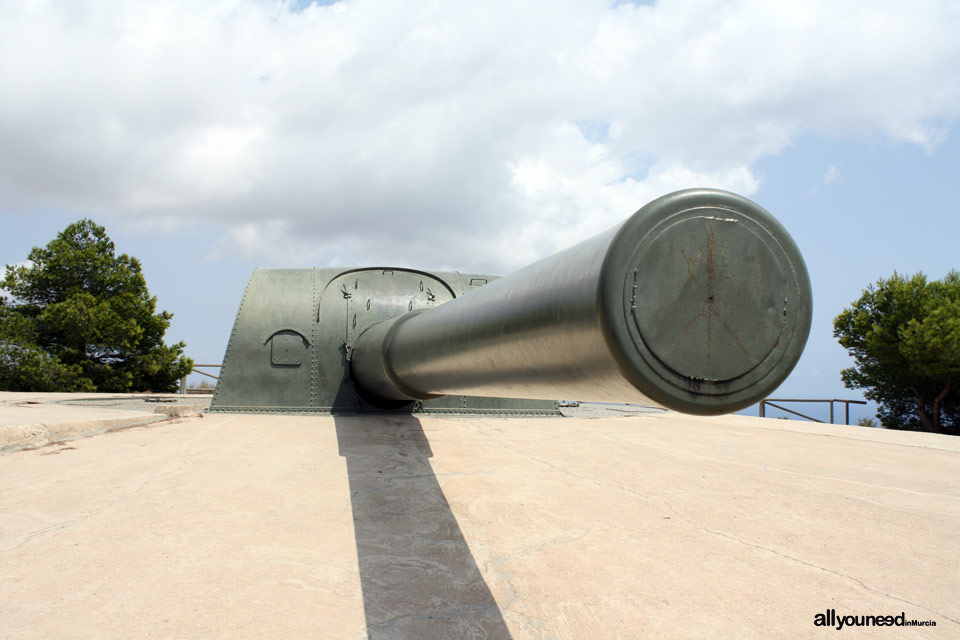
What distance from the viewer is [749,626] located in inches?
65.5

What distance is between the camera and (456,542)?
7.38 ft

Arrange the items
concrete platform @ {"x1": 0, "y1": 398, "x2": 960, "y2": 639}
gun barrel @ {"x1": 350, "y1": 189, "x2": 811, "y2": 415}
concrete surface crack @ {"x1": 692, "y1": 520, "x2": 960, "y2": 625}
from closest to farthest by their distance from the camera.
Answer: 1. gun barrel @ {"x1": 350, "y1": 189, "x2": 811, "y2": 415}
2. concrete platform @ {"x1": 0, "y1": 398, "x2": 960, "y2": 639}
3. concrete surface crack @ {"x1": 692, "y1": 520, "x2": 960, "y2": 625}

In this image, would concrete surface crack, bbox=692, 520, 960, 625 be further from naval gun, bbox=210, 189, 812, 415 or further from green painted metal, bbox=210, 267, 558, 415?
green painted metal, bbox=210, 267, 558, 415

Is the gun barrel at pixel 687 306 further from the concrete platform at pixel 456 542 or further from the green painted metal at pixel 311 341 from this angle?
the green painted metal at pixel 311 341

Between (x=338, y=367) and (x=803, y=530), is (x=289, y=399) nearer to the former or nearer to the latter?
(x=338, y=367)

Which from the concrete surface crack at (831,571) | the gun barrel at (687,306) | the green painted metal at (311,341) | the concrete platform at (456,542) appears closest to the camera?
the gun barrel at (687,306)

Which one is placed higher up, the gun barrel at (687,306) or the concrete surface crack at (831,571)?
the gun barrel at (687,306)

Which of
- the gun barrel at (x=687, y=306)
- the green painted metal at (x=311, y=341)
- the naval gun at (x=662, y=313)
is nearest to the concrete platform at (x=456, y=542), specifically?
the naval gun at (x=662, y=313)

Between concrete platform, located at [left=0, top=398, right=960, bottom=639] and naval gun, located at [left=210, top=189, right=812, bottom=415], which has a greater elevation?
naval gun, located at [left=210, top=189, right=812, bottom=415]

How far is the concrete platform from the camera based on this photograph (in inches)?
65.6

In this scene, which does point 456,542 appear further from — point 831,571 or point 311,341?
point 311,341

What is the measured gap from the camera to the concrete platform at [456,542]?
1666mm

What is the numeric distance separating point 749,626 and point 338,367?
4653 millimetres

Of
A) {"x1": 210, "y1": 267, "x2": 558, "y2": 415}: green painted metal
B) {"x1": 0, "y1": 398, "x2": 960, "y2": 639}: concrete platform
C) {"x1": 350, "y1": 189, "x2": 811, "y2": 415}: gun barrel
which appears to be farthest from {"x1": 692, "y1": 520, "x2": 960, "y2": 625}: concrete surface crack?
{"x1": 210, "y1": 267, "x2": 558, "y2": 415}: green painted metal
